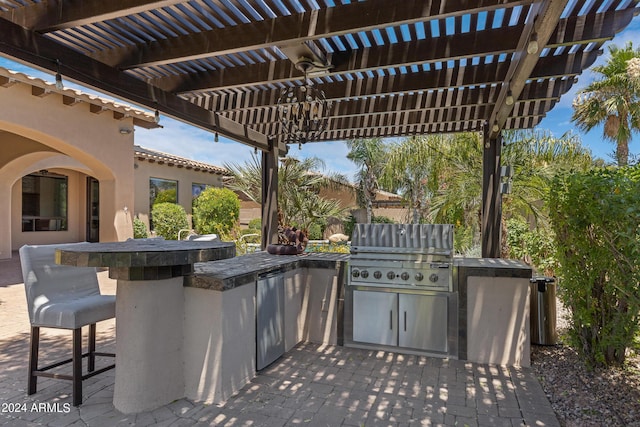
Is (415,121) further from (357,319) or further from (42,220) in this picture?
(42,220)

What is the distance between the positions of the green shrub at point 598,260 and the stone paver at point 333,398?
2.25 ft

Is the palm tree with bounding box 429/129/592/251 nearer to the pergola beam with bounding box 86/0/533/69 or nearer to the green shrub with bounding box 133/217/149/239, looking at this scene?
the pergola beam with bounding box 86/0/533/69

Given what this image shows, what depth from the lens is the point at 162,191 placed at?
13242 mm

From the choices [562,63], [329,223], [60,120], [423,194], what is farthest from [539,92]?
[329,223]

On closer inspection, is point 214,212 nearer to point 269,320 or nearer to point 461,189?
point 461,189

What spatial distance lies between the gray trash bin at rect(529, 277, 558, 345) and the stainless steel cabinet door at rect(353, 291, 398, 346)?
153cm

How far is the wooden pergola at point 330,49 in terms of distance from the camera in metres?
2.74

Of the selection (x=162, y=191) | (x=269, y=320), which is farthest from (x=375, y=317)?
(x=162, y=191)

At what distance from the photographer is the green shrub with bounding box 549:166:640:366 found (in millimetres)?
2828

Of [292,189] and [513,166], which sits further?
[292,189]

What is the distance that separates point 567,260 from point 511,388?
1.24 m

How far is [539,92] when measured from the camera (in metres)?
4.23

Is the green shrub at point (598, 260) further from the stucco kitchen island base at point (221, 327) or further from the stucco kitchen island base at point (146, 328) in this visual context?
the stucco kitchen island base at point (146, 328)

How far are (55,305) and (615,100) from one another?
13.8m
